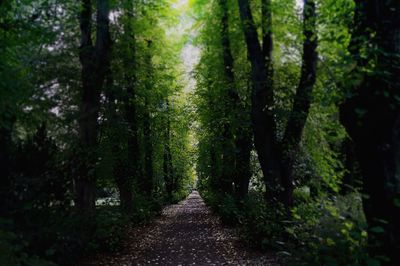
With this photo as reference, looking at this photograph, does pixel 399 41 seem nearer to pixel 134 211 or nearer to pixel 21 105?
pixel 21 105

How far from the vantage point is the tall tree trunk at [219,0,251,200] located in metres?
13.1

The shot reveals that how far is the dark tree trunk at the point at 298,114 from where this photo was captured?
8219mm

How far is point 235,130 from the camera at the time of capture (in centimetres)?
1377

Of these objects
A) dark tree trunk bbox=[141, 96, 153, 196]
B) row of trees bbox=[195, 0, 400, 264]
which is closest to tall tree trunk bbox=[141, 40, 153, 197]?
dark tree trunk bbox=[141, 96, 153, 196]

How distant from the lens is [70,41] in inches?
394

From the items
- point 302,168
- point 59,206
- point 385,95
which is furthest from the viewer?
point 302,168

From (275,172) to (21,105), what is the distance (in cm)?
589

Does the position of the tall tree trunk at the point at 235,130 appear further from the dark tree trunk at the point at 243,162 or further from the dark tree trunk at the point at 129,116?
the dark tree trunk at the point at 129,116

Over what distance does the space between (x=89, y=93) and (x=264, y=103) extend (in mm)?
4643

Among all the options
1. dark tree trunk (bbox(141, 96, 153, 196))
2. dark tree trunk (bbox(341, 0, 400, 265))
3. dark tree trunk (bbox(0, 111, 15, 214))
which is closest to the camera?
dark tree trunk (bbox(341, 0, 400, 265))

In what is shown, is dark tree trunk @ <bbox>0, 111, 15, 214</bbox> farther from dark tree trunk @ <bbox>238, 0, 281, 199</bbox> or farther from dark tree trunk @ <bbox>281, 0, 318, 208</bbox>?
dark tree trunk @ <bbox>281, 0, 318, 208</bbox>

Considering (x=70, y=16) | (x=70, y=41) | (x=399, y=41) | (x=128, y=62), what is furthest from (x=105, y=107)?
(x=399, y=41)

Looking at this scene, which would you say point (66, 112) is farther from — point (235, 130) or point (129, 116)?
point (235, 130)

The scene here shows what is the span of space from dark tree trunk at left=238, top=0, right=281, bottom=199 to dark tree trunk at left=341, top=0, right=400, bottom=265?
4605 mm
